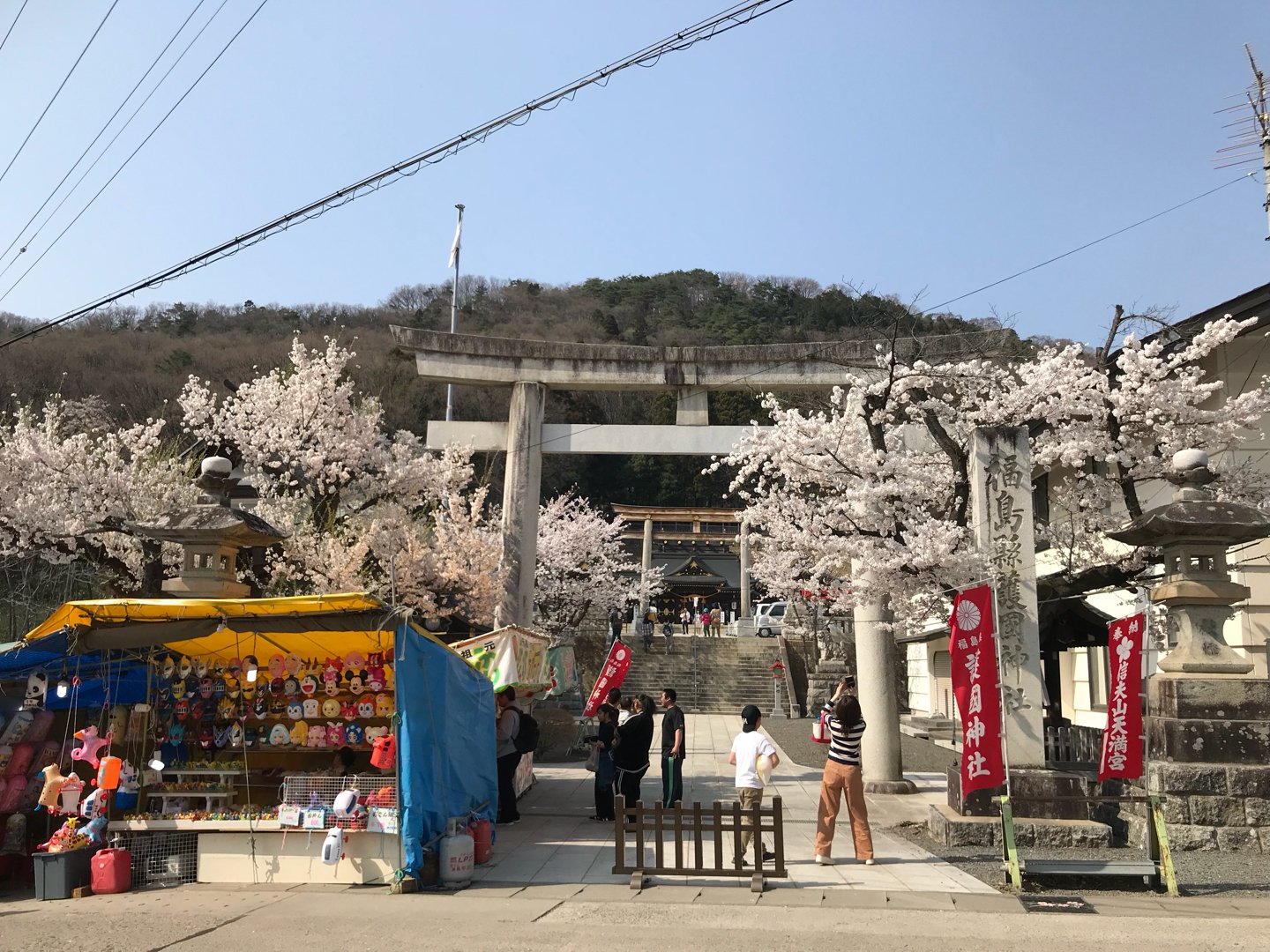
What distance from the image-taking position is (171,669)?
10.3 metres

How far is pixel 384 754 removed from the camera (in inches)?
368

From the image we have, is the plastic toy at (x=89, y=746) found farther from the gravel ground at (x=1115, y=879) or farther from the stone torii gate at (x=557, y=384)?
the stone torii gate at (x=557, y=384)

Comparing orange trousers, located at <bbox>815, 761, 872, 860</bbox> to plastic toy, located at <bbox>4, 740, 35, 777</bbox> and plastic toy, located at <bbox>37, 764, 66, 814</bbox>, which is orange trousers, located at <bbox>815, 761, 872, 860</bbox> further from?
plastic toy, located at <bbox>4, 740, 35, 777</bbox>

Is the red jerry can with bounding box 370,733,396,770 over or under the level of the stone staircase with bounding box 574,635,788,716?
over

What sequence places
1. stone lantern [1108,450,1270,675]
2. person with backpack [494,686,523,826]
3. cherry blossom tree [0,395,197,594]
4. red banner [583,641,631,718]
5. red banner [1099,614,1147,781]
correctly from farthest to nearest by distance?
cherry blossom tree [0,395,197,594] < red banner [583,641,631,718] < person with backpack [494,686,523,826] < stone lantern [1108,450,1270,675] < red banner [1099,614,1147,781]

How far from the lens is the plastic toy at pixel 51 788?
8.95 metres

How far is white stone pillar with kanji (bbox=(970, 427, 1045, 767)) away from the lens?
1071cm

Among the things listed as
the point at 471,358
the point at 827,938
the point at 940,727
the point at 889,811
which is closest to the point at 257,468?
the point at 471,358

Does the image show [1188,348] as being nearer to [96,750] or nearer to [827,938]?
[827,938]

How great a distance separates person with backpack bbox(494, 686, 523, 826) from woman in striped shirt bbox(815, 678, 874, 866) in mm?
4402

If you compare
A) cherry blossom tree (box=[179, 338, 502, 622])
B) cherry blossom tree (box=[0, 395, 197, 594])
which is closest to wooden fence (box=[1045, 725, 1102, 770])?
cherry blossom tree (box=[179, 338, 502, 622])

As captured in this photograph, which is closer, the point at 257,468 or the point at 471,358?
the point at 257,468

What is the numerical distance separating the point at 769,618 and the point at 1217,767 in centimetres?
3458

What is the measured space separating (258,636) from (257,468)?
8.22 metres
